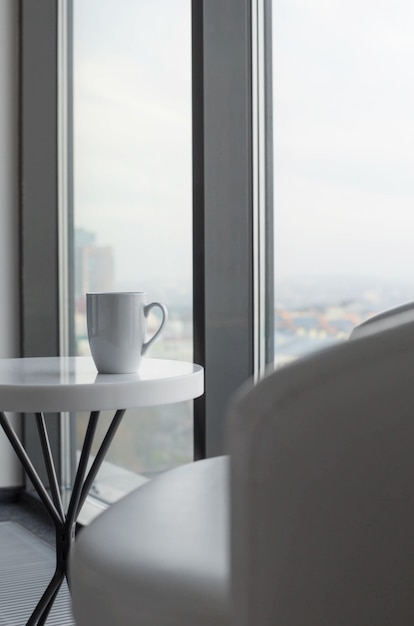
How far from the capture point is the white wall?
3197 mm

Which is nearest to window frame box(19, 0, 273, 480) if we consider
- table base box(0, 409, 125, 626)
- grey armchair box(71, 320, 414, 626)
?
table base box(0, 409, 125, 626)

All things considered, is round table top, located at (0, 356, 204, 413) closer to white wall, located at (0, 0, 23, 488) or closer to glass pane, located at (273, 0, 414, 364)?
glass pane, located at (273, 0, 414, 364)

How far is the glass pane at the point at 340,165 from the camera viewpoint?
1.64 m

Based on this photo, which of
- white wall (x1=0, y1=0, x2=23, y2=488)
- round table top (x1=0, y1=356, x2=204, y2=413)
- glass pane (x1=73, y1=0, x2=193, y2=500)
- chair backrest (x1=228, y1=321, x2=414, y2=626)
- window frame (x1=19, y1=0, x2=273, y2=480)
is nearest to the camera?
chair backrest (x1=228, y1=321, x2=414, y2=626)

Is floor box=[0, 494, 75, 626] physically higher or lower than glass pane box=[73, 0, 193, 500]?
lower

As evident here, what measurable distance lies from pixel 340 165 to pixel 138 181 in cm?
96

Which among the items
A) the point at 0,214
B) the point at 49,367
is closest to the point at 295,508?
the point at 49,367

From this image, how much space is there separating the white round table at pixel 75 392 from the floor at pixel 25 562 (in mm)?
303

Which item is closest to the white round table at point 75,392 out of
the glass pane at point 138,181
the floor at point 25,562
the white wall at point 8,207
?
the floor at point 25,562

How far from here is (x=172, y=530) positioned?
84cm

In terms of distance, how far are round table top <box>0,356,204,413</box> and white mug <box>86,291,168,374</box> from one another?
0.09ft

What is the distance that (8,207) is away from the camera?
10.5 feet

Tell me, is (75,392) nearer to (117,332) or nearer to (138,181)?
(117,332)

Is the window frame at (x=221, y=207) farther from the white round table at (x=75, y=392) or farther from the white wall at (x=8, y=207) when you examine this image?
the white wall at (x=8, y=207)
